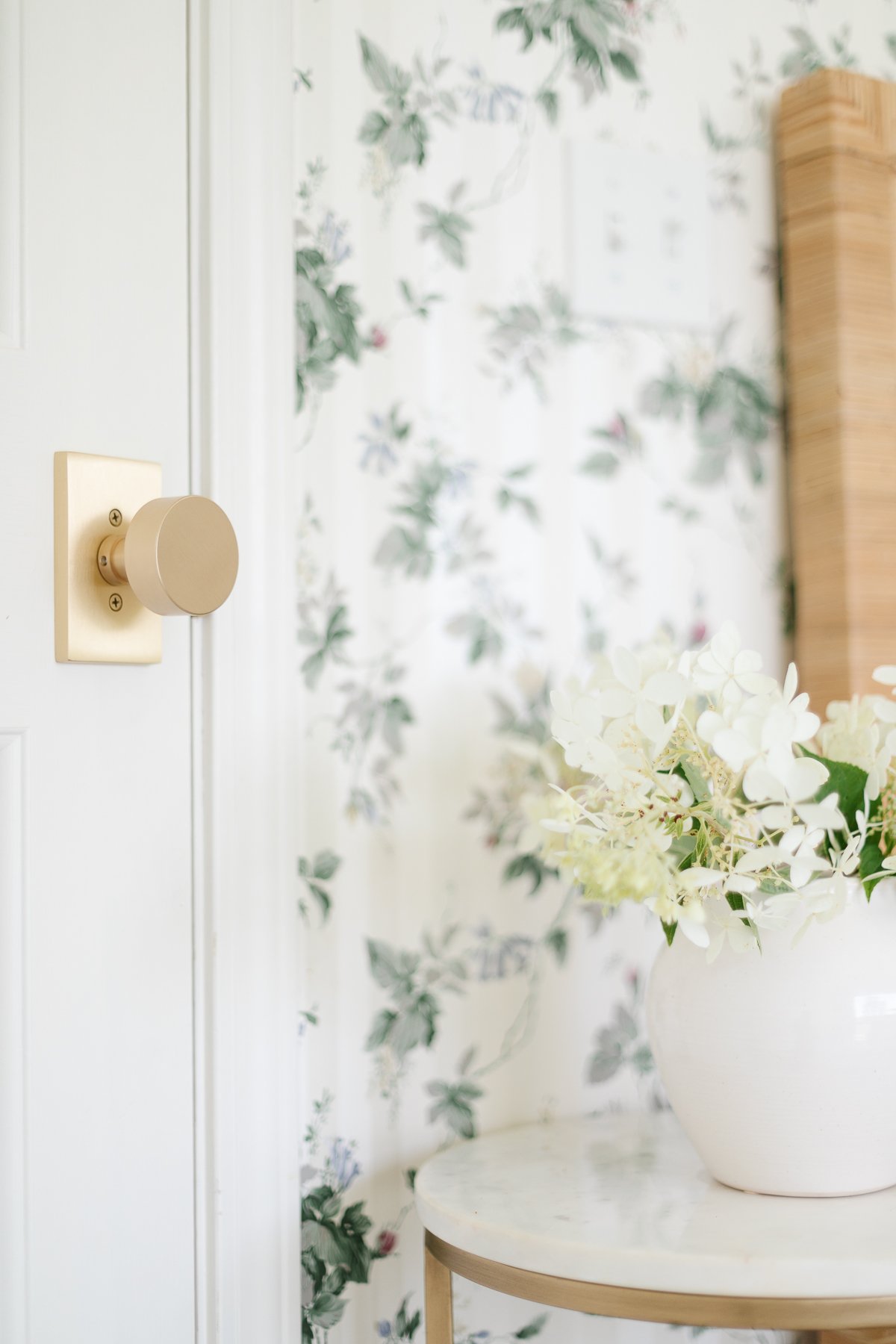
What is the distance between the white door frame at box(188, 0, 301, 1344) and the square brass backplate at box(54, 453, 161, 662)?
0.05 meters

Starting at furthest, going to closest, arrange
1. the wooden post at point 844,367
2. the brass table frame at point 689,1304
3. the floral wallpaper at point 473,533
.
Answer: the wooden post at point 844,367
the floral wallpaper at point 473,533
the brass table frame at point 689,1304

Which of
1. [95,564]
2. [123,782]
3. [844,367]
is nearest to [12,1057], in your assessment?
[123,782]

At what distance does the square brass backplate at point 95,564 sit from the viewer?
2.78ft

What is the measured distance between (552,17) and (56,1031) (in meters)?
1.01

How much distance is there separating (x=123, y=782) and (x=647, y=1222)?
1.60 feet

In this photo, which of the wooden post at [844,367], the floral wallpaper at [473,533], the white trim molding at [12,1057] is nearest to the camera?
the white trim molding at [12,1057]

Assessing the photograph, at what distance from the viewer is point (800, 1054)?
0.80 metres

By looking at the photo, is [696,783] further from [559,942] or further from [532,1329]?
[532,1329]

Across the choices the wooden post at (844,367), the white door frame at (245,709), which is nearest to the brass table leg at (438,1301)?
the white door frame at (245,709)

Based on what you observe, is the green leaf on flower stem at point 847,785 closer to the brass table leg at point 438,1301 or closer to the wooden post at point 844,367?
the wooden post at point 844,367

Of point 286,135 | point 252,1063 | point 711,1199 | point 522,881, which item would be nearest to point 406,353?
point 286,135

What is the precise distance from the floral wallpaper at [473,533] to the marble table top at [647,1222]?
0.39 feet

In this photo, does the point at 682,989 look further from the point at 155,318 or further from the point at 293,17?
the point at 293,17

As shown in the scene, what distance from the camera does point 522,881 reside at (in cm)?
108
